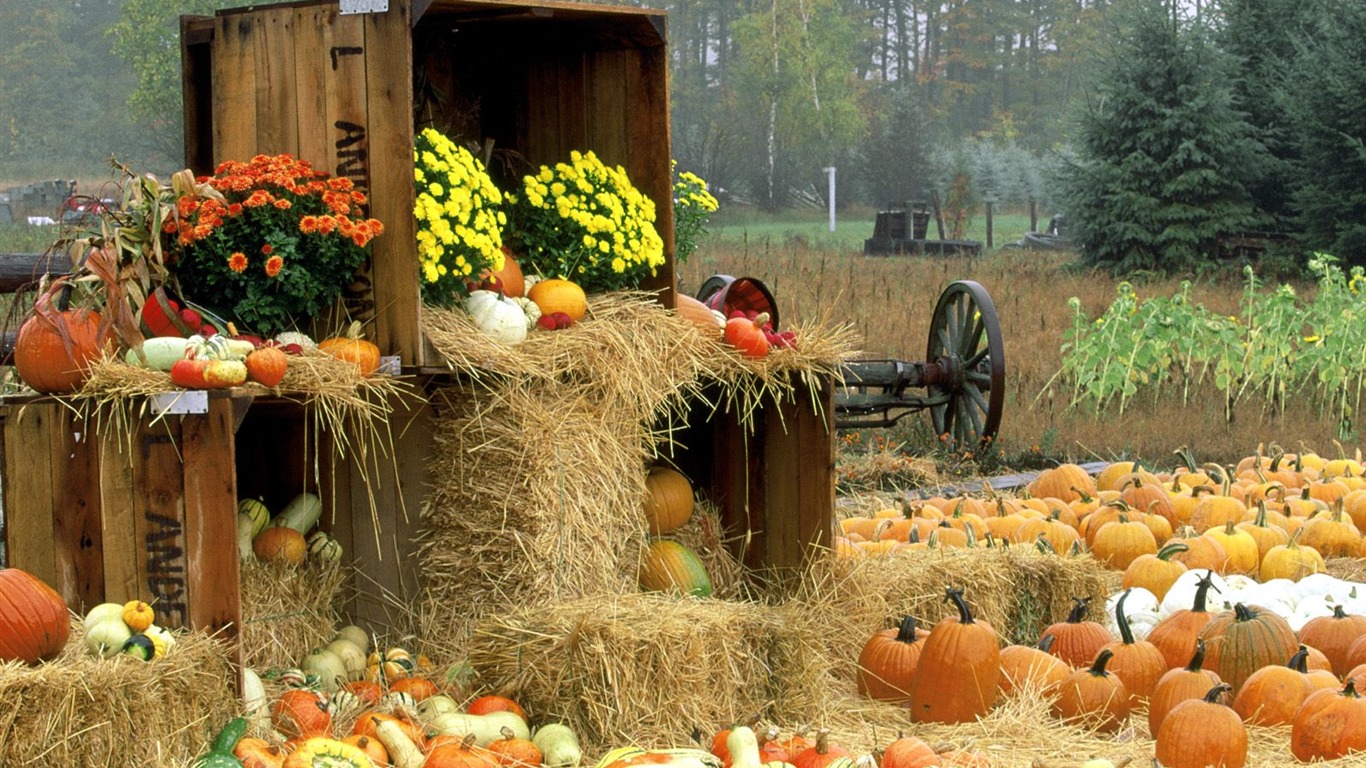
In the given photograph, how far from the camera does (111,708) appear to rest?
137 inches

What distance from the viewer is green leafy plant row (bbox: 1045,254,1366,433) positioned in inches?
460

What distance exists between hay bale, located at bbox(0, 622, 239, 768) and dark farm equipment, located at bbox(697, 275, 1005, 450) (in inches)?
240

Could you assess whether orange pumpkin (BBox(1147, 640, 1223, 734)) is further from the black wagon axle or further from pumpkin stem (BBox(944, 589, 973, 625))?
the black wagon axle

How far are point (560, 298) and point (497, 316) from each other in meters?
0.32

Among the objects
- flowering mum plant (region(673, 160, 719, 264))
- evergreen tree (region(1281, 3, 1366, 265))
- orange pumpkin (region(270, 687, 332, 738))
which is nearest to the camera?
orange pumpkin (region(270, 687, 332, 738))

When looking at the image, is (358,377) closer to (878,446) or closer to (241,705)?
(241,705)

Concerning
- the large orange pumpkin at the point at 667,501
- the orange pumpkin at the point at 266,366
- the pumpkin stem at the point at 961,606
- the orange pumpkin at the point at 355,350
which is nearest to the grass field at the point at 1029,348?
the large orange pumpkin at the point at 667,501

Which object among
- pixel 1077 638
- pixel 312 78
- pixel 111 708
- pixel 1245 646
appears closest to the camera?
pixel 111 708

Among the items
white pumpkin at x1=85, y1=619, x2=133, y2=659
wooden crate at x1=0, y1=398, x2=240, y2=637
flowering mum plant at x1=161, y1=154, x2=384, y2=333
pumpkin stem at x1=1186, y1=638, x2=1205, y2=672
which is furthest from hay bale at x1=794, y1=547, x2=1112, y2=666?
white pumpkin at x1=85, y1=619, x2=133, y2=659

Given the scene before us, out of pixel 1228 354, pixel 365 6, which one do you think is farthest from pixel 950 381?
pixel 365 6

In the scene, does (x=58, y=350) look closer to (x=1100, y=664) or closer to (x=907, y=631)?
(x=907, y=631)

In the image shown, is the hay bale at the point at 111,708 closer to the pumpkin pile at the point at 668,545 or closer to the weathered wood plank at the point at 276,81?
the weathered wood plank at the point at 276,81

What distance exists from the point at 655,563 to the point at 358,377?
4.83ft

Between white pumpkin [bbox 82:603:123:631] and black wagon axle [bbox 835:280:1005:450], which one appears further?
black wagon axle [bbox 835:280:1005:450]
